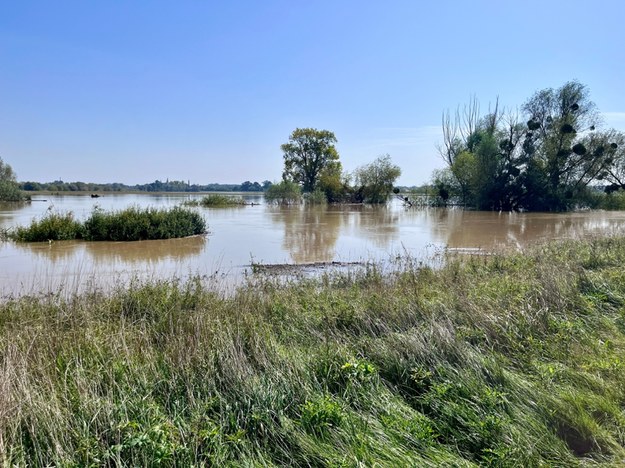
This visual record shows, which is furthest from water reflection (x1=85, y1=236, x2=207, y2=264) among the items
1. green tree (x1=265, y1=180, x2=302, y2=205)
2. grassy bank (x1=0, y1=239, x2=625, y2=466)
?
green tree (x1=265, y1=180, x2=302, y2=205)

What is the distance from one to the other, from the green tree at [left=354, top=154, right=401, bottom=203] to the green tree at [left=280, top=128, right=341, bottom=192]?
4655 millimetres

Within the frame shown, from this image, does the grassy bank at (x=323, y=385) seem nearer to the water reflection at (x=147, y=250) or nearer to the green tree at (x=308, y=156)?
the water reflection at (x=147, y=250)

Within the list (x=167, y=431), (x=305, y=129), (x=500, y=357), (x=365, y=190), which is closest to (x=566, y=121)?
(x=365, y=190)

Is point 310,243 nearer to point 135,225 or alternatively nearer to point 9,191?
point 135,225

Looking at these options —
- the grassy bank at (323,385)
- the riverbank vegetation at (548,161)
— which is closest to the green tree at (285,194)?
the riverbank vegetation at (548,161)

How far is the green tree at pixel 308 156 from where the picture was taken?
182 ft

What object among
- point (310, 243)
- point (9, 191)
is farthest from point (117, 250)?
point (9, 191)

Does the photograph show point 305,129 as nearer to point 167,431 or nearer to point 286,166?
point 286,166

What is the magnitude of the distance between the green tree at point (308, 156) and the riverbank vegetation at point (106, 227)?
38363 millimetres

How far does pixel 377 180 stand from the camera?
52531 mm

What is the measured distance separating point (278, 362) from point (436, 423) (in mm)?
1376

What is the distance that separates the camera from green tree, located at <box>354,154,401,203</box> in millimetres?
52312

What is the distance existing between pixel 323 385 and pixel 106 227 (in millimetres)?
15946

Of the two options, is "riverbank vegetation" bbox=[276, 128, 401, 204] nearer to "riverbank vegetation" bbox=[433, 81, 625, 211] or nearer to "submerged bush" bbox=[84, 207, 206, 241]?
"riverbank vegetation" bbox=[433, 81, 625, 211]
